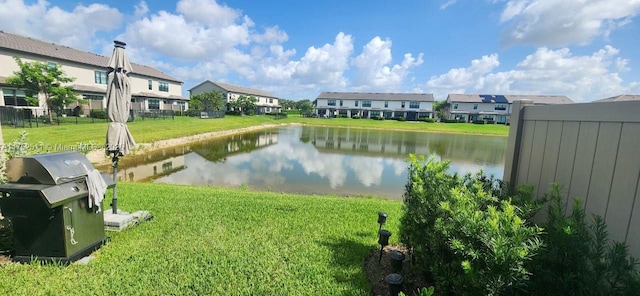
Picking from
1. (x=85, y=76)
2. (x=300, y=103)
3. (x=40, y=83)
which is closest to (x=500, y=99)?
(x=300, y=103)

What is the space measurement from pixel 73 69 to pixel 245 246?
3704 cm

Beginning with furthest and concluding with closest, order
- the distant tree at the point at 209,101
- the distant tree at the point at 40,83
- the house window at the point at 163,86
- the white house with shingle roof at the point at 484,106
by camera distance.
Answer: the white house with shingle roof at the point at 484,106 → the distant tree at the point at 209,101 → the house window at the point at 163,86 → the distant tree at the point at 40,83

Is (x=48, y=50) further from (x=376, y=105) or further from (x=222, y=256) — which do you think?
(x=376, y=105)

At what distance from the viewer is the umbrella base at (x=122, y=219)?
4.85 metres

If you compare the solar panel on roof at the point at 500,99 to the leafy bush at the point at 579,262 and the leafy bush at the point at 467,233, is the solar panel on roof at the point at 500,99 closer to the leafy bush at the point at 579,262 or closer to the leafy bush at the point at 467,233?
the leafy bush at the point at 467,233

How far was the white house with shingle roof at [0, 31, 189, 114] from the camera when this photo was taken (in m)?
24.4

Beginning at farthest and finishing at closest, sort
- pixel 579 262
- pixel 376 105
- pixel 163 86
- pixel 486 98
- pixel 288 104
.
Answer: pixel 288 104 → pixel 376 105 → pixel 486 98 → pixel 163 86 → pixel 579 262

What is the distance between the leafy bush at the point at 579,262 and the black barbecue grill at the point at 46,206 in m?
4.85

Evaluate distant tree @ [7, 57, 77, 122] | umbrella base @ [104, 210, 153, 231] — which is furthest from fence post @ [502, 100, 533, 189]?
distant tree @ [7, 57, 77, 122]

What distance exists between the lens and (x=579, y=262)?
193 cm

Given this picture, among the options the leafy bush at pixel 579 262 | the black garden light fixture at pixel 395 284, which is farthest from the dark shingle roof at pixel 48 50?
the leafy bush at pixel 579 262

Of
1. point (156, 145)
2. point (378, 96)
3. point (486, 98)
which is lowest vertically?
point (156, 145)

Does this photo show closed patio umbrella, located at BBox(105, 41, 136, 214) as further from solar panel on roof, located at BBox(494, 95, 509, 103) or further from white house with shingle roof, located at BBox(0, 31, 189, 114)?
solar panel on roof, located at BBox(494, 95, 509, 103)

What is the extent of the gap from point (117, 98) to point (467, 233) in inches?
228
